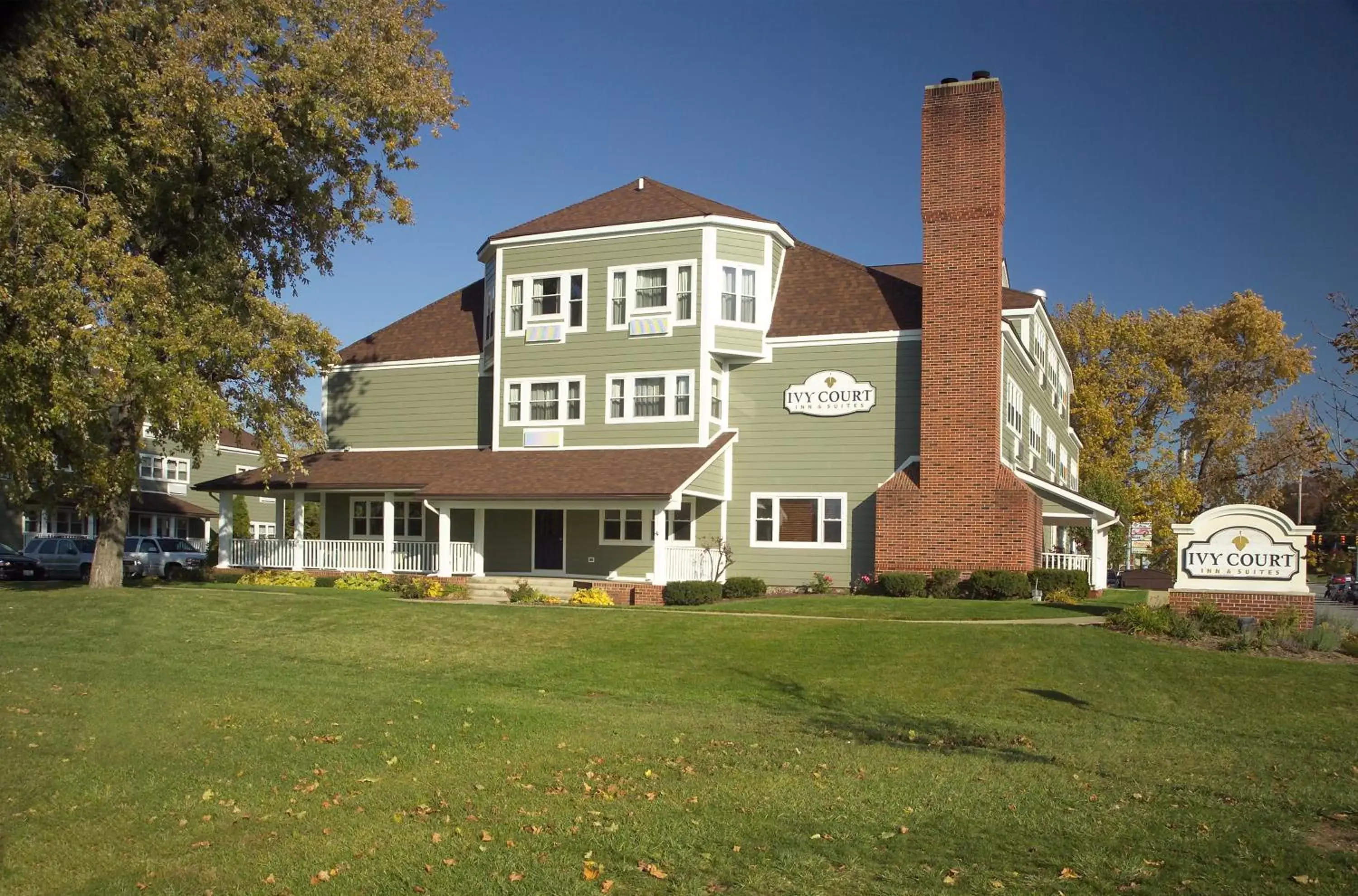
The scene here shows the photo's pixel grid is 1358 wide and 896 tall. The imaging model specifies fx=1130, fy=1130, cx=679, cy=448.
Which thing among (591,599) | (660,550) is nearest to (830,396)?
(660,550)

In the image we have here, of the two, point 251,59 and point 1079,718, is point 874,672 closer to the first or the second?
point 1079,718

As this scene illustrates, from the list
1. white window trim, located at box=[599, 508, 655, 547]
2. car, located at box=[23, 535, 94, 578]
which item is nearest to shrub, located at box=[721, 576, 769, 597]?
white window trim, located at box=[599, 508, 655, 547]

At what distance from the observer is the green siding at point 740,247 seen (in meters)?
29.8

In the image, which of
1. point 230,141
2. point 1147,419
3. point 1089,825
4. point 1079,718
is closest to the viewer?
point 1089,825

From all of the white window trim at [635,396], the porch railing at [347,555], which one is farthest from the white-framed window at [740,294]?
the porch railing at [347,555]

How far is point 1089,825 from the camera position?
778cm

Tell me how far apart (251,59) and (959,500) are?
18667 millimetres

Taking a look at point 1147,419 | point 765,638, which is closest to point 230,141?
point 765,638

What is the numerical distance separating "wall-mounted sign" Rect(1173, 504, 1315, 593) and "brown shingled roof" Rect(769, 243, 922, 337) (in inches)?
422

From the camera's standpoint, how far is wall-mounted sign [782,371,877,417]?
29125 millimetres

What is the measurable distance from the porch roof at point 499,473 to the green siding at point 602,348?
48 cm

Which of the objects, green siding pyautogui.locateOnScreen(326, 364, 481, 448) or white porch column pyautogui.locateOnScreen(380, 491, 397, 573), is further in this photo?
green siding pyautogui.locateOnScreen(326, 364, 481, 448)

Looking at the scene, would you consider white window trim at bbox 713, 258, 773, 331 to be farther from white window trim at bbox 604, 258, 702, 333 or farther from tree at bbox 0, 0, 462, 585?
tree at bbox 0, 0, 462, 585

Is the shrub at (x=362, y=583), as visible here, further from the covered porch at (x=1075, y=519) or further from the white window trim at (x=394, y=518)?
the covered porch at (x=1075, y=519)
